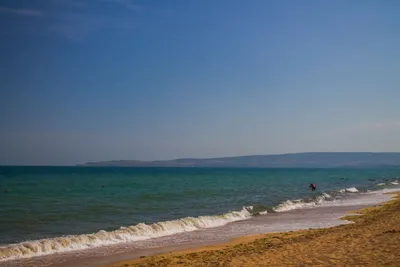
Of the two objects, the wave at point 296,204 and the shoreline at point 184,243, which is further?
the wave at point 296,204

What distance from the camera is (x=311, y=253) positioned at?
11648mm

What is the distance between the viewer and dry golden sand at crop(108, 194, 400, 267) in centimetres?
1045

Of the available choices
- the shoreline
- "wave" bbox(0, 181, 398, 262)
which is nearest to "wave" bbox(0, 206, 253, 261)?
"wave" bbox(0, 181, 398, 262)

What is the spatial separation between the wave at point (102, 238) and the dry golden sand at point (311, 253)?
13.4 feet

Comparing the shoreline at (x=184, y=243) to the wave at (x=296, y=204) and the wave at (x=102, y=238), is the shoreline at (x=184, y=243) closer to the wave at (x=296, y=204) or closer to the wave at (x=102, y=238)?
the wave at (x=102, y=238)

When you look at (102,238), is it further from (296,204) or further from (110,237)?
(296,204)

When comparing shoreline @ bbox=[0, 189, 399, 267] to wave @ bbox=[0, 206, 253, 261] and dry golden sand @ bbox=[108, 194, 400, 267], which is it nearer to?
wave @ bbox=[0, 206, 253, 261]

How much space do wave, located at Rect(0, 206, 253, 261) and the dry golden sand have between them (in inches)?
160

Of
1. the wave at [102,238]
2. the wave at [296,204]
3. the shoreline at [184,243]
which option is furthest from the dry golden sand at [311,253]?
the wave at [296,204]

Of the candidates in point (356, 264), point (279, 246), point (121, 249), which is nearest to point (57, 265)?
point (121, 249)

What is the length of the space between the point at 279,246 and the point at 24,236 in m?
11.7

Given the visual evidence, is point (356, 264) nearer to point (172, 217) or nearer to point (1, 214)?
point (172, 217)

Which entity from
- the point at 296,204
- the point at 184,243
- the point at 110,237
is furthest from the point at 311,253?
the point at 296,204

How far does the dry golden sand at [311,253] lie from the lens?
10.4 m
